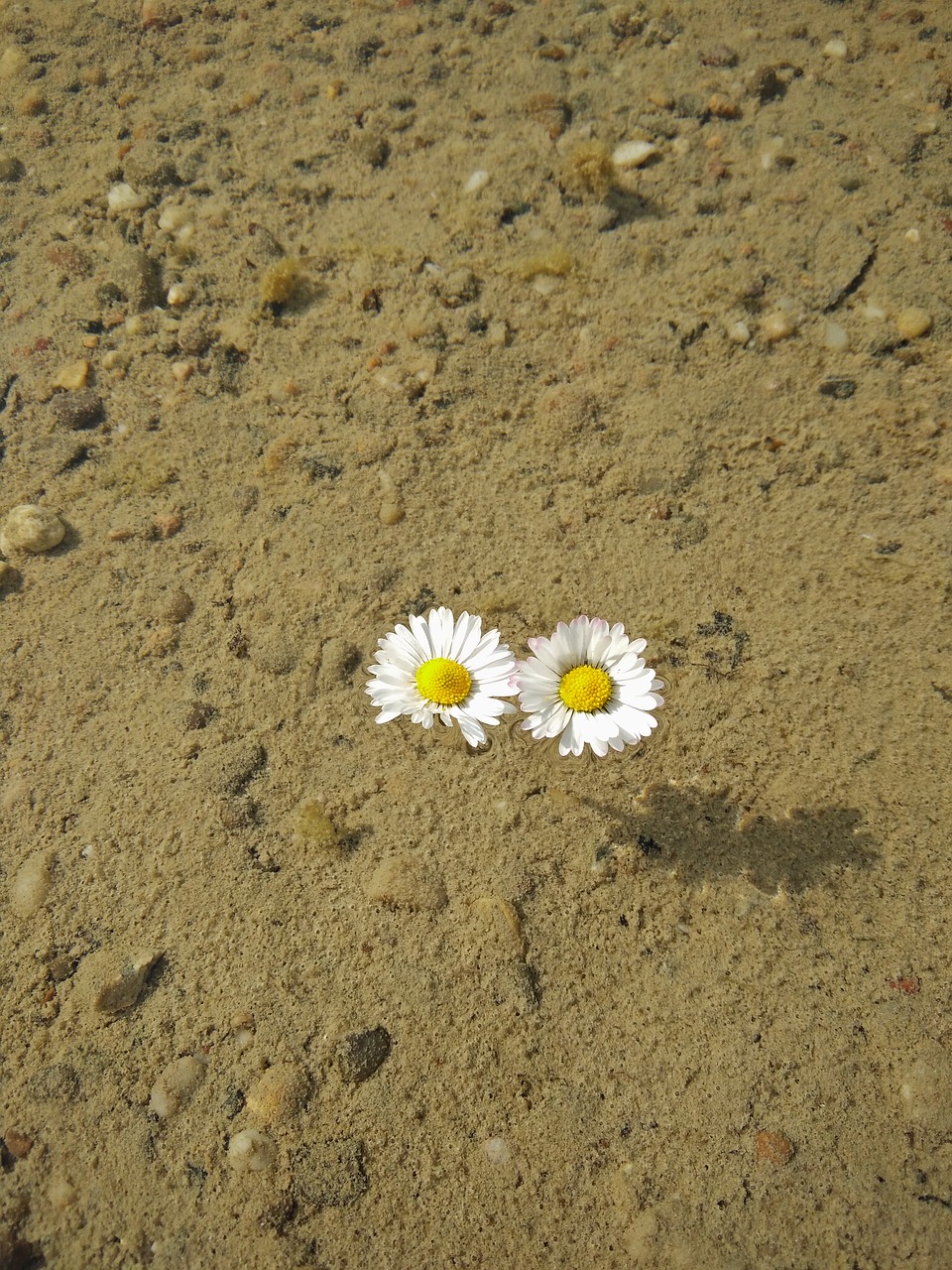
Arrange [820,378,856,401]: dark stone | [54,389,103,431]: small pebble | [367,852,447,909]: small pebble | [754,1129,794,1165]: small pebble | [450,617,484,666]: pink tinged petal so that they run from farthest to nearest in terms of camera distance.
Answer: [54,389,103,431]: small pebble → [820,378,856,401]: dark stone → [367,852,447,909]: small pebble → [450,617,484,666]: pink tinged petal → [754,1129,794,1165]: small pebble

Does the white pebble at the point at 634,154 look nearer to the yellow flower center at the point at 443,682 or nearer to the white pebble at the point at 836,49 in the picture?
the white pebble at the point at 836,49

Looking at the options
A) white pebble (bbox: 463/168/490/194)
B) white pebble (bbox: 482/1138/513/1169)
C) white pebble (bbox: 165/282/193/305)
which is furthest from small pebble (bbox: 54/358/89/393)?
white pebble (bbox: 482/1138/513/1169)

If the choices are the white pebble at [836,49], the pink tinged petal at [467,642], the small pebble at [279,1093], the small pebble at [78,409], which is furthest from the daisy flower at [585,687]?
the white pebble at [836,49]

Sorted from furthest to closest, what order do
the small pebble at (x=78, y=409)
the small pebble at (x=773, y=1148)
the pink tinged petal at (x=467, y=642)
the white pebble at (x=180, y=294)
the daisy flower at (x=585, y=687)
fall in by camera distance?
the white pebble at (x=180, y=294)
the small pebble at (x=78, y=409)
the pink tinged petal at (x=467, y=642)
the daisy flower at (x=585, y=687)
the small pebble at (x=773, y=1148)

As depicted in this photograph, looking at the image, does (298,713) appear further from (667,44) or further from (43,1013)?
(667,44)

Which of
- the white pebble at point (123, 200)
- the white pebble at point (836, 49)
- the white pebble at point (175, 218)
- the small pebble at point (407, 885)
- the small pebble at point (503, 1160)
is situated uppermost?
the white pebble at point (123, 200)

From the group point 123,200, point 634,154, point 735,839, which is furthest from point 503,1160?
point 123,200

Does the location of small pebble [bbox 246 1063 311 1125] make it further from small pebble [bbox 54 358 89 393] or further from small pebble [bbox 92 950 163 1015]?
small pebble [bbox 54 358 89 393]

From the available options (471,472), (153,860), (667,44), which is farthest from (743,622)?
(667,44)
